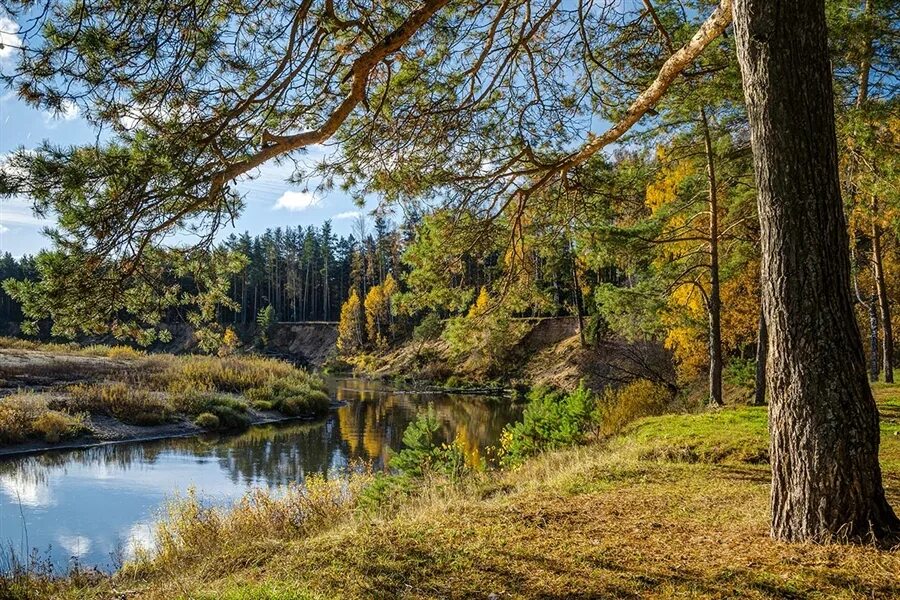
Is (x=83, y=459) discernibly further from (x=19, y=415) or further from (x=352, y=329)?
(x=352, y=329)

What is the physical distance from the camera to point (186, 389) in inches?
860

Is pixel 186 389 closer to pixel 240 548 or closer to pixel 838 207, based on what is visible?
pixel 240 548

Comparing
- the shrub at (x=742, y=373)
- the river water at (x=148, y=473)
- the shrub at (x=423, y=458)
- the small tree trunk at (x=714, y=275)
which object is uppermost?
the small tree trunk at (x=714, y=275)

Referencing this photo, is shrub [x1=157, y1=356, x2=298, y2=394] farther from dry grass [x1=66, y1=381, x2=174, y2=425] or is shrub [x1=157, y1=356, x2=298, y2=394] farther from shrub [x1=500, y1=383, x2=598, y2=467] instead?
shrub [x1=500, y1=383, x2=598, y2=467]

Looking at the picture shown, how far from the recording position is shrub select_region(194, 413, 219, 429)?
62.7 ft

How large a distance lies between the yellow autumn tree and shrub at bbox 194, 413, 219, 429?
3226cm

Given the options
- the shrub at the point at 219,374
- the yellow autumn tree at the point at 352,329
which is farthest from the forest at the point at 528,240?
the yellow autumn tree at the point at 352,329

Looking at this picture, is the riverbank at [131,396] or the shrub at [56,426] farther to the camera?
the riverbank at [131,396]

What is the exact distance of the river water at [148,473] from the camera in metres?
9.12

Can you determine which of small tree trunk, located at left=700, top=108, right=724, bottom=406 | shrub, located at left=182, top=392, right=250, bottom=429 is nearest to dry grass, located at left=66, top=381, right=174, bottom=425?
shrub, located at left=182, top=392, right=250, bottom=429

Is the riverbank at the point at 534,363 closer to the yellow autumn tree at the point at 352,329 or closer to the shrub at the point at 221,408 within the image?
the yellow autumn tree at the point at 352,329

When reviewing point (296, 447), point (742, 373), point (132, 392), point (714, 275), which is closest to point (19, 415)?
point (132, 392)

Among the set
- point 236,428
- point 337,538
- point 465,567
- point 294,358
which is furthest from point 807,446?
point 294,358

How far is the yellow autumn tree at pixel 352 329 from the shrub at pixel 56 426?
34.8 meters
